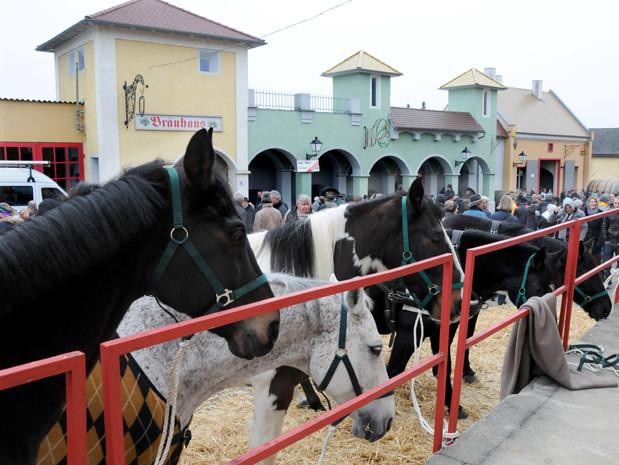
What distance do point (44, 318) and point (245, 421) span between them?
297 cm

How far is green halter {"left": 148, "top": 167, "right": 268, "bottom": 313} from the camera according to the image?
1.86 meters

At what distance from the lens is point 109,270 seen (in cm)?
176

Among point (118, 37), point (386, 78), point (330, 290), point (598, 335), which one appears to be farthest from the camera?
point (386, 78)

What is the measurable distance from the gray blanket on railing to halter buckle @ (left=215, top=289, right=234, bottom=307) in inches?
90.4

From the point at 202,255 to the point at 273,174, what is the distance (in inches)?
858

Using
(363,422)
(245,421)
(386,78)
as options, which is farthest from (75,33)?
(363,422)

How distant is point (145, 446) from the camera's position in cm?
207

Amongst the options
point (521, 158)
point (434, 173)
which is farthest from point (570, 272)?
point (521, 158)

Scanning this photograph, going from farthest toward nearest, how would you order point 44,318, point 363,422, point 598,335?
point 598,335, point 363,422, point 44,318

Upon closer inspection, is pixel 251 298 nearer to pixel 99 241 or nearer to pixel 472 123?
pixel 99 241

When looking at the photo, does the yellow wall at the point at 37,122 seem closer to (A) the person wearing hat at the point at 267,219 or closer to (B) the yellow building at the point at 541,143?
A: (A) the person wearing hat at the point at 267,219

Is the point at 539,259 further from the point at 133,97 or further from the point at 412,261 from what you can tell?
the point at 133,97

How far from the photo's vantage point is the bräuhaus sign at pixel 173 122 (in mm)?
17344

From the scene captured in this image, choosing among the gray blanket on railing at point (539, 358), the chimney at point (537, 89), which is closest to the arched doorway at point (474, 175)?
the chimney at point (537, 89)
